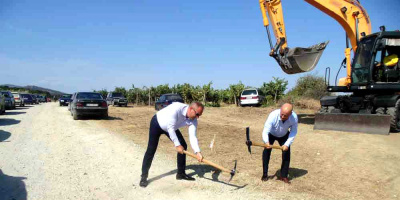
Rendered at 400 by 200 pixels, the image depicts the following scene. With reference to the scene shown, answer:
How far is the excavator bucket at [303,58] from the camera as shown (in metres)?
10.5

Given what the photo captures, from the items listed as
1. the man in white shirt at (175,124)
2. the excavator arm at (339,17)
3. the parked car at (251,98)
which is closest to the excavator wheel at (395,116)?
the excavator arm at (339,17)

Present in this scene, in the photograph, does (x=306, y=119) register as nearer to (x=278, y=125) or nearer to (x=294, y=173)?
(x=294, y=173)

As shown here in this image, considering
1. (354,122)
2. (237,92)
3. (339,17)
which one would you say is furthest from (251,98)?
(354,122)

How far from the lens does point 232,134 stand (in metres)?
10.8

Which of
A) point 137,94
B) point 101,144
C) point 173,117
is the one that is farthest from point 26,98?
point 173,117

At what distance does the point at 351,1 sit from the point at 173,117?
414 inches

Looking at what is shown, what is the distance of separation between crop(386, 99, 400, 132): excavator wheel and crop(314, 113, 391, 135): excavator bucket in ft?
1.66

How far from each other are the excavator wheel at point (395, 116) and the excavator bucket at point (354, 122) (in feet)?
1.66

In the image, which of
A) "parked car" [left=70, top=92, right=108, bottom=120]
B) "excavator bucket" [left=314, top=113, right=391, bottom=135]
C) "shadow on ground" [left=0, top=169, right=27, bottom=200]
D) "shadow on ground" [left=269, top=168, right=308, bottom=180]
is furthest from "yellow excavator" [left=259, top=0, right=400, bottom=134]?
"parked car" [left=70, top=92, right=108, bottom=120]

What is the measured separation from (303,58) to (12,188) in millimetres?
9586

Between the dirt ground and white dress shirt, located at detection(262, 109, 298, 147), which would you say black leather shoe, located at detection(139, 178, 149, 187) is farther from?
white dress shirt, located at detection(262, 109, 298, 147)

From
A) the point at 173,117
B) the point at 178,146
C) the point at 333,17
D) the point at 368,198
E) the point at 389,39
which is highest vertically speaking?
the point at 333,17

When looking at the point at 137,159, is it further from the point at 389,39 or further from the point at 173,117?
the point at 389,39

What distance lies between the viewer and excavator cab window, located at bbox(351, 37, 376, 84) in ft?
34.0
